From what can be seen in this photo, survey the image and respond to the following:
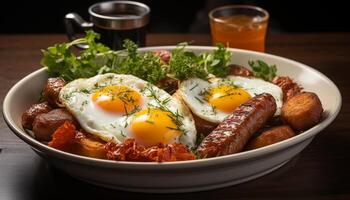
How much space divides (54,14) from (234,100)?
2538mm

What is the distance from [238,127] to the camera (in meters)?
2.10

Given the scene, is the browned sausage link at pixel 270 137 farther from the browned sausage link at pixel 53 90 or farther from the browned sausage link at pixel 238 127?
the browned sausage link at pixel 53 90

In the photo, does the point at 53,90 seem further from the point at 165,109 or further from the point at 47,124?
the point at 165,109

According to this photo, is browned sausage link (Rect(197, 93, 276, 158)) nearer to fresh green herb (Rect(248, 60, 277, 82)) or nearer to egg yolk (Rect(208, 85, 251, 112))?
egg yolk (Rect(208, 85, 251, 112))

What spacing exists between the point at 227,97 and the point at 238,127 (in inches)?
11.7

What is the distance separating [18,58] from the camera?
3.23 metres

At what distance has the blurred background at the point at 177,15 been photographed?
15.1ft

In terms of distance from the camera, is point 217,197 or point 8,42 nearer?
point 217,197

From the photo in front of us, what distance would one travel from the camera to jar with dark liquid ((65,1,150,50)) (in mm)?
3084

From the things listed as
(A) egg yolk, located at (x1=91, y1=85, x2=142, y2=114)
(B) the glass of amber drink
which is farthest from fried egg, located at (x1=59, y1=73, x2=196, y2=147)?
(B) the glass of amber drink

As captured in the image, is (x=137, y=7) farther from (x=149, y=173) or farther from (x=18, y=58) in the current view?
(x=149, y=173)

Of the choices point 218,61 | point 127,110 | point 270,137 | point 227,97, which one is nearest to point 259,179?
point 270,137

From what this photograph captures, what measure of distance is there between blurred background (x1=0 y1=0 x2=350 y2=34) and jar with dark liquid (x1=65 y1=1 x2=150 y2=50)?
4.35 ft


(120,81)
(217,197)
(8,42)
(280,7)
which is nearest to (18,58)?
(8,42)
